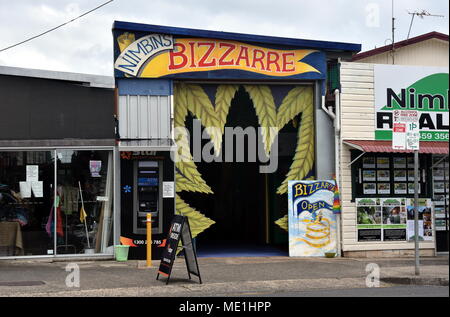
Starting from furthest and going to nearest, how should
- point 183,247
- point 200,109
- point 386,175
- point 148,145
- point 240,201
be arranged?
point 240,201, point 386,175, point 200,109, point 148,145, point 183,247

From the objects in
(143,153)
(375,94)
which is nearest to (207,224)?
(143,153)

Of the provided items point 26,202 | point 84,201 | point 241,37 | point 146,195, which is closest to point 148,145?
point 146,195

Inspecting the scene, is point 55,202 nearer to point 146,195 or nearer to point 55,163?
point 55,163

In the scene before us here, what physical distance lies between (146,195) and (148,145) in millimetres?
1190

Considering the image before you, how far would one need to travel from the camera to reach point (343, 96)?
15.4 m

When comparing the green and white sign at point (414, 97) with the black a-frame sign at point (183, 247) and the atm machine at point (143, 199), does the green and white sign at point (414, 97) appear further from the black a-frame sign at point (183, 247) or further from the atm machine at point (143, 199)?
the black a-frame sign at point (183, 247)

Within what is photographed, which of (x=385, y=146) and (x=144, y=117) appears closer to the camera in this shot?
(x=144, y=117)

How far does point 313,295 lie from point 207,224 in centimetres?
548

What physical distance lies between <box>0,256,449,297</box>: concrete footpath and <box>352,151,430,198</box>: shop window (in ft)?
5.60

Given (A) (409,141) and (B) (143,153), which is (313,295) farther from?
(B) (143,153)

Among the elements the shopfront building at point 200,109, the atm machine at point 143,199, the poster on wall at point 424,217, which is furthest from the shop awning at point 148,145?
the poster on wall at point 424,217

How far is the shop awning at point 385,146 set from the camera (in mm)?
14852

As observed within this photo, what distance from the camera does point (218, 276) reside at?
1226cm

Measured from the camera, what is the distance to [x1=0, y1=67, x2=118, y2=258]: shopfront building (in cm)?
1462
